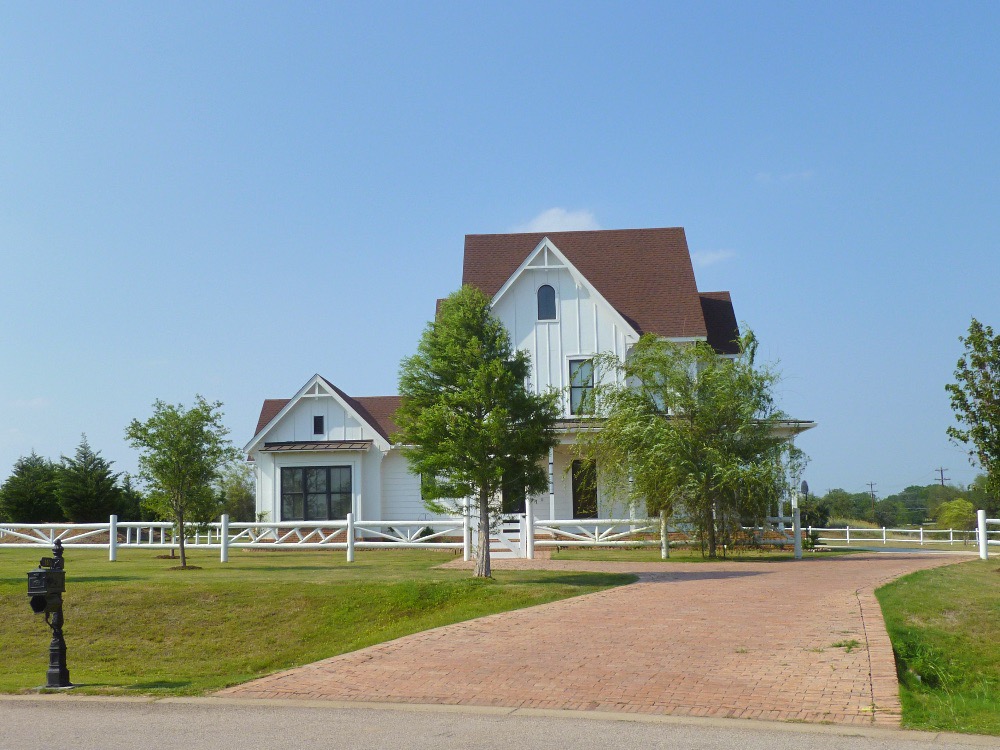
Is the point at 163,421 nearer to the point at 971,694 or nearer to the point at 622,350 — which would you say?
the point at 622,350

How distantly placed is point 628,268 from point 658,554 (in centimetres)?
1353

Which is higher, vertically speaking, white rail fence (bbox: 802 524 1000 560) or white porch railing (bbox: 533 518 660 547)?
white porch railing (bbox: 533 518 660 547)

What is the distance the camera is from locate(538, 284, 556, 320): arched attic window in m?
35.2

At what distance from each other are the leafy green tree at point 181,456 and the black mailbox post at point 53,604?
508 inches

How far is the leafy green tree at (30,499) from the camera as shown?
42.1 m

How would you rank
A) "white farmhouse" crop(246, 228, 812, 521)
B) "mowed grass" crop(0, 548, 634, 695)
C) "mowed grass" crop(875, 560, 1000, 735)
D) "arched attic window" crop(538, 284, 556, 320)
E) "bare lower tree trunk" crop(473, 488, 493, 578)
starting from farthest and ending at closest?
"arched attic window" crop(538, 284, 556, 320) → "white farmhouse" crop(246, 228, 812, 521) → "bare lower tree trunk" crop(473, 488, 493, 578) → "mowed grass" crop(0, 548, 634, 695) → "mowed grass" crop(875, 560, 1000, 735)

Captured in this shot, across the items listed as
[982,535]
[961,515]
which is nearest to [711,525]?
[982,535]

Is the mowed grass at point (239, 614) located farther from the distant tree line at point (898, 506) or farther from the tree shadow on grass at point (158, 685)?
the distant tree line at point (898, 506)

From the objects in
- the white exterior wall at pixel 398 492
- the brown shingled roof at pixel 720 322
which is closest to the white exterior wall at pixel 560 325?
the brown shingled roof at pixel 720 322

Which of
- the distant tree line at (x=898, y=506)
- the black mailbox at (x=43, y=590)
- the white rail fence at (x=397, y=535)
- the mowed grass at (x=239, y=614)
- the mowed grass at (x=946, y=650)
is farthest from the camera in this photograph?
the distant tree line at (x=898, y=506)

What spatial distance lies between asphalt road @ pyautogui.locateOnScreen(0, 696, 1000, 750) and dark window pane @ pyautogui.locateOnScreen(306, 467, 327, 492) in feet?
87.4

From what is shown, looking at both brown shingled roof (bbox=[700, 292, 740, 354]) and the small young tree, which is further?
the small young tree

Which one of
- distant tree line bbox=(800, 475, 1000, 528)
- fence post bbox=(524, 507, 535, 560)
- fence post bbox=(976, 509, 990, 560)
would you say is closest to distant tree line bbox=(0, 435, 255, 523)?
fence post bbox=(524, 507, 535, 560)

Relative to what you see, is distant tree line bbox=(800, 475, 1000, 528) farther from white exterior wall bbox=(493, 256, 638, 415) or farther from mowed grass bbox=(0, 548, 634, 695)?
mowed grass bbox=(0, 548, 634, 695)
